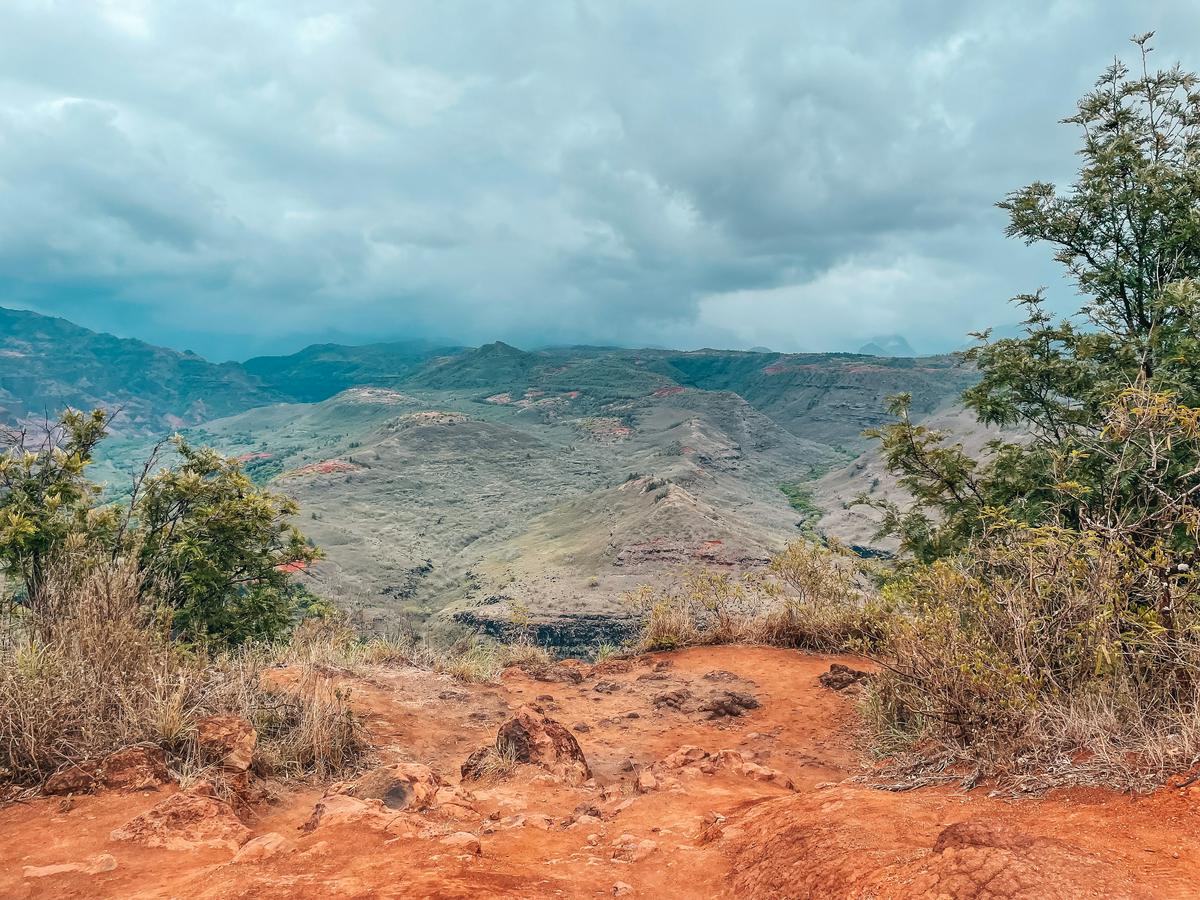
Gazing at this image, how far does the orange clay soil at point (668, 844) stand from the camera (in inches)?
108

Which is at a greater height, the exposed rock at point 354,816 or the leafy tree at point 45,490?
the leafy tree at point 45,490

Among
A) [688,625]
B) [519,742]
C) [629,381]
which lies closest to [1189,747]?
[519,742]

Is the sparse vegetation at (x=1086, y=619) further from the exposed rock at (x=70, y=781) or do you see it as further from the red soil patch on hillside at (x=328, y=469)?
the red soil patch on hillside at (x=328, y=469)

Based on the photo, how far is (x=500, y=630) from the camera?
39.9 metres

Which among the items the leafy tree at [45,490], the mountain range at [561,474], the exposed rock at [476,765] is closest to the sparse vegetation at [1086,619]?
the exposed rock at [476,765]

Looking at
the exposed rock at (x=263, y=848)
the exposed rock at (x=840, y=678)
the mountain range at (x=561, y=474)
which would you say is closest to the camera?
the exposed rock at (x=263, y=848)

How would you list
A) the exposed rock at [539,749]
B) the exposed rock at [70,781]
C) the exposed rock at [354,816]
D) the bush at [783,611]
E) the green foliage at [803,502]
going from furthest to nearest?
the green foliage at [803,502], the bush at [783,611], the exposed rock at [539,749], the exposed rock at [70,781], the exposed rock at [354,816]

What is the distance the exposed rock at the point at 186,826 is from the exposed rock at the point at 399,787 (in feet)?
2.56

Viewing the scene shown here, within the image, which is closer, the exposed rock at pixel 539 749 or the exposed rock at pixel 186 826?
the exposed rock at pixel 186 826

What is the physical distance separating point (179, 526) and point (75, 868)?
9.70 metres

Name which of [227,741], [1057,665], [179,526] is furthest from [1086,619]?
[179,526]

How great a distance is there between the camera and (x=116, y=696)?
4.83m

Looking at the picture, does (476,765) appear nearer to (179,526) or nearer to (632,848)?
(632,848)

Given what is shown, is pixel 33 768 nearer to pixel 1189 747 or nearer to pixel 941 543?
pixel 1189 747
